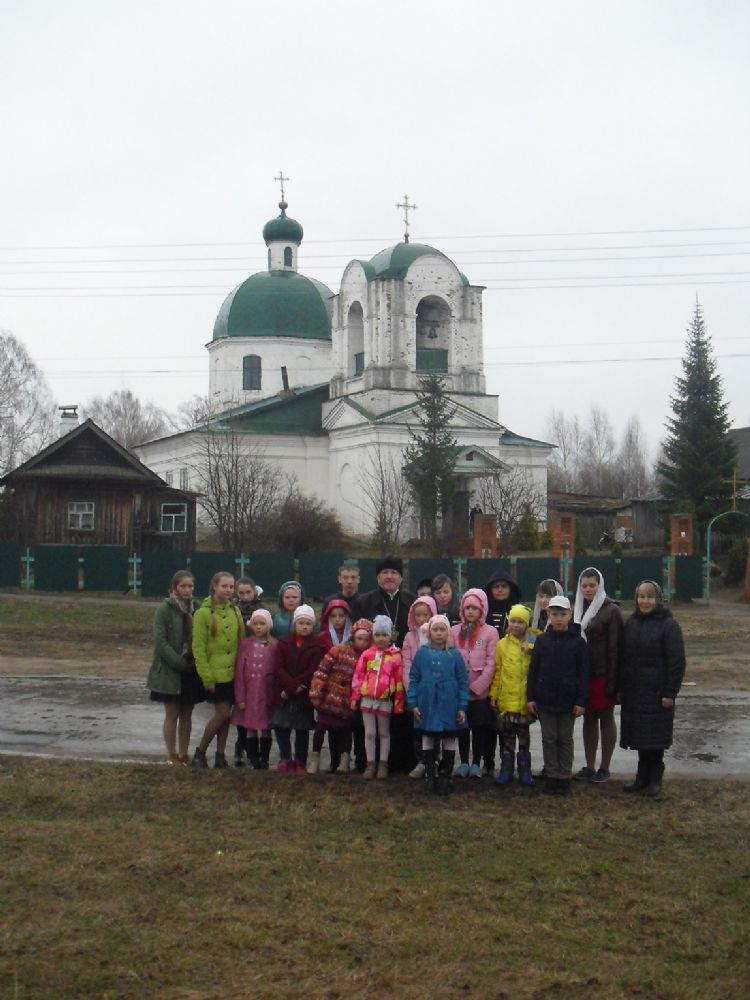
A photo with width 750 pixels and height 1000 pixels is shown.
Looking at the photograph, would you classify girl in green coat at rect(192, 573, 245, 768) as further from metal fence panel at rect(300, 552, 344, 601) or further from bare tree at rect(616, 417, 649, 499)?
bare tree at rect(616, 417, 649, 499)

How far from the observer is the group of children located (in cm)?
920

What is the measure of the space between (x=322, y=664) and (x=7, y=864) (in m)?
3.20

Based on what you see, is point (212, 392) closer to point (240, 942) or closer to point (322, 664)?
point (322, 664)

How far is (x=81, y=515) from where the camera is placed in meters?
39.7

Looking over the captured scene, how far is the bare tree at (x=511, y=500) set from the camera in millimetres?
44469

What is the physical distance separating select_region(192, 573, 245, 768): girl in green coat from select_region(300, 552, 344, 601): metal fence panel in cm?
2193

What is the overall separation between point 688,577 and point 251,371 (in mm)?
29810

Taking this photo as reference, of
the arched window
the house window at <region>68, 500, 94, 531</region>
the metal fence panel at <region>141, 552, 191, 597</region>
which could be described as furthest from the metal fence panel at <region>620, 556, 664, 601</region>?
the arched window

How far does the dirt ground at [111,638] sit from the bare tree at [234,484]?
9716 millimetres

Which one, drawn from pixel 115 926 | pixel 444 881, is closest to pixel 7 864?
pixel 115 926

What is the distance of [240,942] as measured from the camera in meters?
5.82

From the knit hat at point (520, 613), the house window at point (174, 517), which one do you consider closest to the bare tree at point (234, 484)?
the house window at point (174, 517)

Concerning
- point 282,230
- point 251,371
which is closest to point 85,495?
point 251,371

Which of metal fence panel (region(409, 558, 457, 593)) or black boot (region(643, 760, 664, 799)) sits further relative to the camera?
metal fence panel (region(409, 558, 457, 593))
